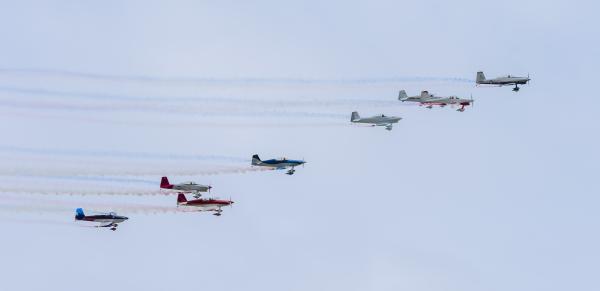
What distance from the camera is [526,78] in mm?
145000

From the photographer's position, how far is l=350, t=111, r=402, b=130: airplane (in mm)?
142750

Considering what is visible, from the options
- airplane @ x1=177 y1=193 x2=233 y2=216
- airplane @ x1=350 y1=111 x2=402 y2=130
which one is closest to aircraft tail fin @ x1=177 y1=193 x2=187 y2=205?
airplane @ x1=177 y1=193 x2=233 y2=216

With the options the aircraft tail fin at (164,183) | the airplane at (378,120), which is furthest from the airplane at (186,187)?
the airplane at (378,120)

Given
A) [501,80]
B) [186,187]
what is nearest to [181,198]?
[186,187]

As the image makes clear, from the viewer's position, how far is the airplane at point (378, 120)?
143 meters

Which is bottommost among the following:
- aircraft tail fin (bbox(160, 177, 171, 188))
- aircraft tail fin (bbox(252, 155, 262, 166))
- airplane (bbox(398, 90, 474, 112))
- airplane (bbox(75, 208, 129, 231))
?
airplane (bbox(75, 208, 129, 231))

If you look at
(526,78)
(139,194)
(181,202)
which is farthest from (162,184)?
(526,78)

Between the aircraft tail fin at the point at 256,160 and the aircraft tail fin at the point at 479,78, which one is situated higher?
the aircraft tail fin at the point at 479,78

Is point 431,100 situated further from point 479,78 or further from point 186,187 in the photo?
point 186,187

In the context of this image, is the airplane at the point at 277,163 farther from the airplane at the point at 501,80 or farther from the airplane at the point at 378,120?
the airplane at the point at 501,80

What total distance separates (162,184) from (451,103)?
38226 millimetres

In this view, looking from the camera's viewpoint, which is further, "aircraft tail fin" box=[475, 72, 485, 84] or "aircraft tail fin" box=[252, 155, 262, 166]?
"aircraft tail fin" box=[475, 72, 485, 84]

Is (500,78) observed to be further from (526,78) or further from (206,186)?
(206,186)

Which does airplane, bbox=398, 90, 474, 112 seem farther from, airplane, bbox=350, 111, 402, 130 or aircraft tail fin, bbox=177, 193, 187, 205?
aircraft tail fin, bbox=177, 193, 187, 205
